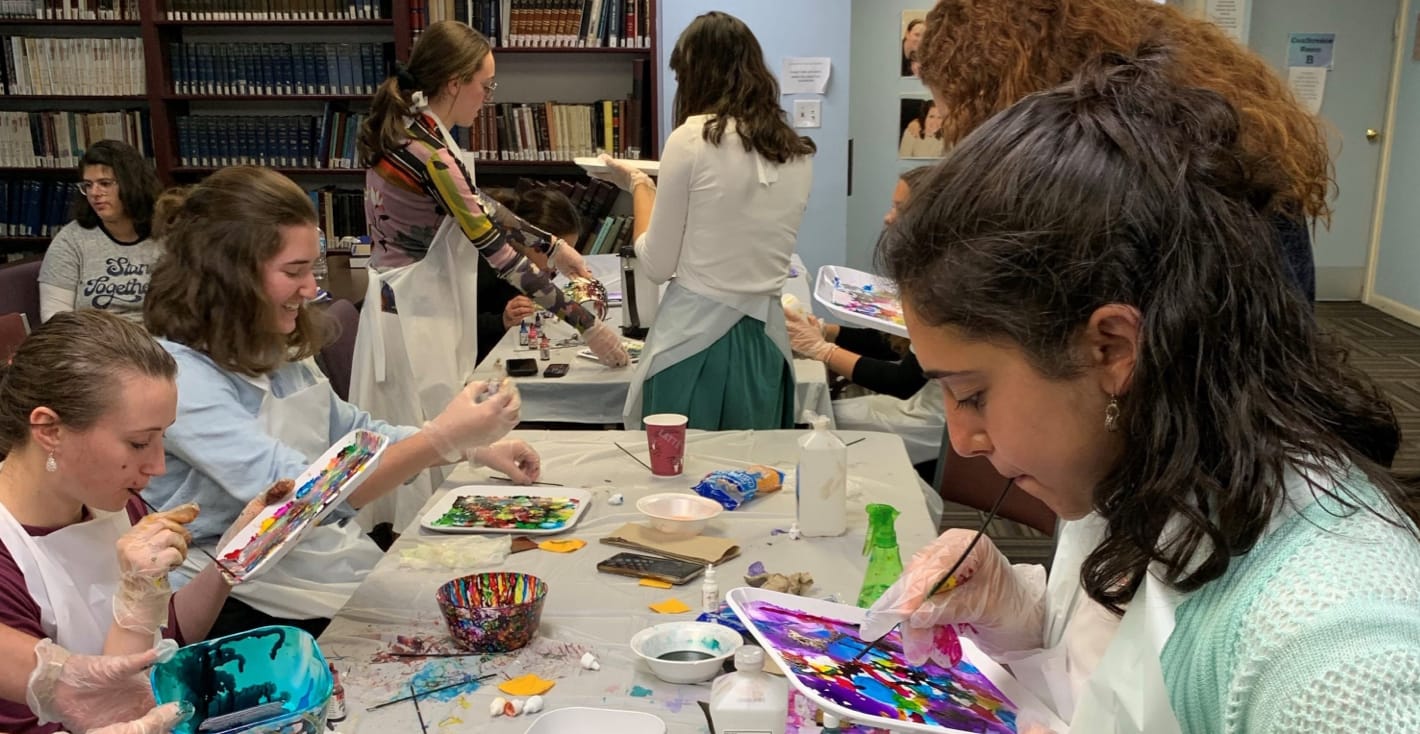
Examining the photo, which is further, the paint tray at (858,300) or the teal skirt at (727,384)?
the teal skirt at (727,384)

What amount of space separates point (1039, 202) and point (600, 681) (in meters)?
0.90

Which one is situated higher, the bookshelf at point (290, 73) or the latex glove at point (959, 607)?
Answer: the bookshelf at point (290, 73)

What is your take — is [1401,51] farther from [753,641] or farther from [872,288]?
[753,641]

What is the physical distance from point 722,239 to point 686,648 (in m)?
1.55

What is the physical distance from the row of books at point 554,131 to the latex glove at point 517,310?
171cm

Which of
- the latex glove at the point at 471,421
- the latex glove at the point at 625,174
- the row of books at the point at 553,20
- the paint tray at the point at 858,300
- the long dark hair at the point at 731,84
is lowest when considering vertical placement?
the latex glove at the point at 471,421

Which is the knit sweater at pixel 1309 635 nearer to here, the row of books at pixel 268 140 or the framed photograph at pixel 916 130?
the row of books at pixel 268 140

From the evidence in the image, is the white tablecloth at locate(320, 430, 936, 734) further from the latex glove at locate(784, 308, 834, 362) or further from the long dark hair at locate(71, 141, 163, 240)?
the long dark hair at locate(71, 141, 163, 240)

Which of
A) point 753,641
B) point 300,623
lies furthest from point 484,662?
point 300,623

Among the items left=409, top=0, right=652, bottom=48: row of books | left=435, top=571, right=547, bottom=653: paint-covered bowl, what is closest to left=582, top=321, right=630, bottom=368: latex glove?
left=435, top=571, right=547, bottom=653: paint-covered bowl

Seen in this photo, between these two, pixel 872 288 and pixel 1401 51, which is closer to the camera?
pixel 872 288

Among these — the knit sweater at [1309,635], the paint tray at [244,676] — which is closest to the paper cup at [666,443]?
the paint tray at [244,676]

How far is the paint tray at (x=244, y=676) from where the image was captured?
1.23m

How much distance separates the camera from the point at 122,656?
53.0 inches
